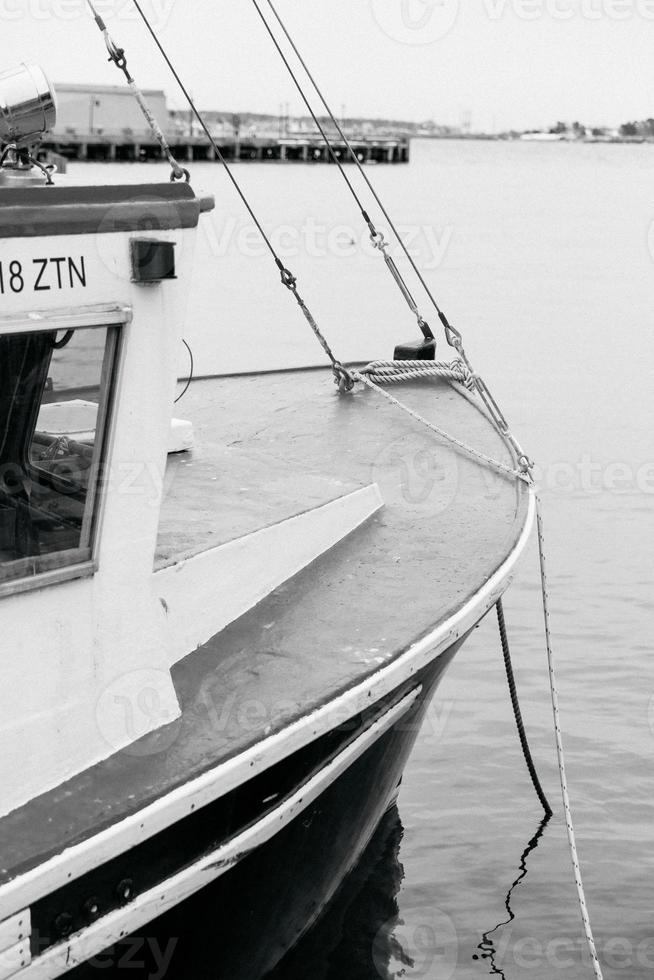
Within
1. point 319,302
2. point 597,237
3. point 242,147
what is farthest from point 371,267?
point 242,147

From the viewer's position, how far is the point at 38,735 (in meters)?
4.08

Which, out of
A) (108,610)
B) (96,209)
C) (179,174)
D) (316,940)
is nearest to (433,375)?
(316,940)

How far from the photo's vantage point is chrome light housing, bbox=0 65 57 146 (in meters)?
4.05

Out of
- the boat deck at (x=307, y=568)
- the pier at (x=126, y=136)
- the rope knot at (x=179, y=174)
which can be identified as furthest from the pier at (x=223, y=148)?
the rope knot at (x=179, y=174)

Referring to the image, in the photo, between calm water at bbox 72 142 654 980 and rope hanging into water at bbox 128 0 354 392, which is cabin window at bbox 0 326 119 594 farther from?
rope hanging into water at bbox 128 0 354 392

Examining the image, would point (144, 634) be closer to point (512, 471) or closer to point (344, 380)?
point (512, 471)

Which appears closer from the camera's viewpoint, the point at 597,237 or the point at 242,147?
the point at 597,237

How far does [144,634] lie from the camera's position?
4.38 m

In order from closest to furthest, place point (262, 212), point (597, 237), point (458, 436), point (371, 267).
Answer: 1. point (458, 436)
2. point (371, 267)
3. point (597, 237)
4. point (262, 212)

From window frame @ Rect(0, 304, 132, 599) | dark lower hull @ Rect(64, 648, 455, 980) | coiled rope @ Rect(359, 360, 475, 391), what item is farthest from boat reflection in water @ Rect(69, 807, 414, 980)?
coiled rope @ Rect(359, 360, 475, 391)

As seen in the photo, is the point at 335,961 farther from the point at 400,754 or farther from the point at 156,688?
the point at 156,688

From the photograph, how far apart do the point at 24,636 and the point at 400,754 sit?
9.52 feet

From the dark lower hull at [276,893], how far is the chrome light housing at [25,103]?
8.96 ft

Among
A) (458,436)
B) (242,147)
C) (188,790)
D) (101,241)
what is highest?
(242,147)
